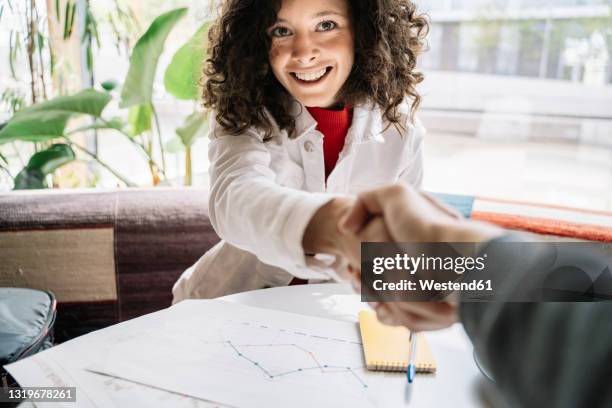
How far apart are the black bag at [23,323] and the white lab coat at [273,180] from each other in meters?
0.29

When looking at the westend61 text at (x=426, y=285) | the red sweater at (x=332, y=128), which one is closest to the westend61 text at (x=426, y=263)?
the westend61 text at (x=426, y=285)

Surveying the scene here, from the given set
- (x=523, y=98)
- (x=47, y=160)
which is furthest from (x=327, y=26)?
(x=523, y=98)

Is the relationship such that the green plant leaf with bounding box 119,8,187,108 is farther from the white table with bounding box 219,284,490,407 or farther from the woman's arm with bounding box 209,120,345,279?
the white table with bounding box 219,284,490,407

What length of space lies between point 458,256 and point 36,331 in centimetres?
96

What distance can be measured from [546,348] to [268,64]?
803mm

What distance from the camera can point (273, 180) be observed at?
889 mm

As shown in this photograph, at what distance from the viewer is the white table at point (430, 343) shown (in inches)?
25.7

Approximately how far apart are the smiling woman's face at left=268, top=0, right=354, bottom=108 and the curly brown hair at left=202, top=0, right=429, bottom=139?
0.03m

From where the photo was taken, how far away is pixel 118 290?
A: 145 cm

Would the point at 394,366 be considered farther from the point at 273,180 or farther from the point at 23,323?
the point at 23,323

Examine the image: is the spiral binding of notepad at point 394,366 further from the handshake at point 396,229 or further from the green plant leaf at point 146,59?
the green plant leaf at point 146,59

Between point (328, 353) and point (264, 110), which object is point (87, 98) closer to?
point (264, 110)

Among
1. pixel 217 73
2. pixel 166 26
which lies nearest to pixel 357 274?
pixel 217 73

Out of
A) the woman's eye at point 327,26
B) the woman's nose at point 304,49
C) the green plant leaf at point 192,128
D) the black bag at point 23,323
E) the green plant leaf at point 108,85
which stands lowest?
the black bag at point 23,323
